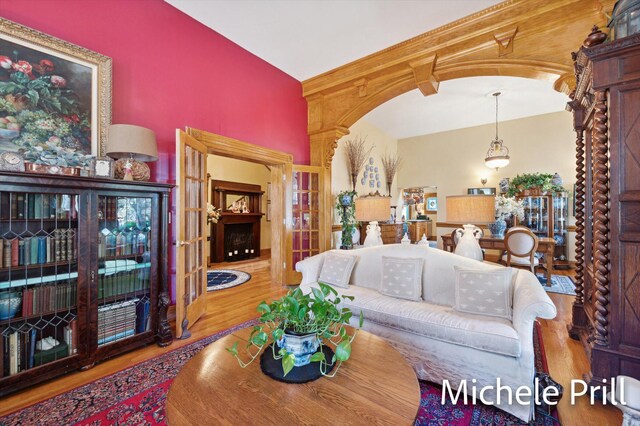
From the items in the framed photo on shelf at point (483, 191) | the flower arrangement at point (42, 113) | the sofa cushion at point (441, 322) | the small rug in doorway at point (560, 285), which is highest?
the flower arrangement at point (42, 113)

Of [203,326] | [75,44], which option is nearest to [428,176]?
[203,326]

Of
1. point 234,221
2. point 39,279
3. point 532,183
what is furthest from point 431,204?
point 39,279

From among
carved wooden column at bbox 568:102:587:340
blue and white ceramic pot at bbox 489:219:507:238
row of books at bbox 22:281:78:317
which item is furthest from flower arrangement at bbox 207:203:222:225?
carved wooden column at bbox 568:102:587:340

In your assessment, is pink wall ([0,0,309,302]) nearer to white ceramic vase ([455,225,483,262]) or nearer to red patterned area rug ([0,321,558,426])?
red patterned area rug ([0,321,558,426])

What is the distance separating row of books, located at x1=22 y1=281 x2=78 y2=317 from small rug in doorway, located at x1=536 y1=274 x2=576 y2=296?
5564mm

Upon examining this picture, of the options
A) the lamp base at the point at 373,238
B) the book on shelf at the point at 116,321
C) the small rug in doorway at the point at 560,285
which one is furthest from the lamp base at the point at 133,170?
the small rug in doorway at the point at 560,285

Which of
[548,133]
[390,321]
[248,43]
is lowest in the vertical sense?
[390,321]

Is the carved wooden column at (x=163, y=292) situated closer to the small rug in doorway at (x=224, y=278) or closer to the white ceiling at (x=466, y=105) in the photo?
the small rug in doorway at (x=224, y=278)

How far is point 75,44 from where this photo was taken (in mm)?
2322

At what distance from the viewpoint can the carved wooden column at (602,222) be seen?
186 cm

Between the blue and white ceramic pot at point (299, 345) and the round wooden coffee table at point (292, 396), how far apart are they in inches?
5.2

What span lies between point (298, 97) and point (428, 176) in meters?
4.39

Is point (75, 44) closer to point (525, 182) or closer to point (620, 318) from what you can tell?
point (620, 318)

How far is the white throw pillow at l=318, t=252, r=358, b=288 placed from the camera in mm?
2812
